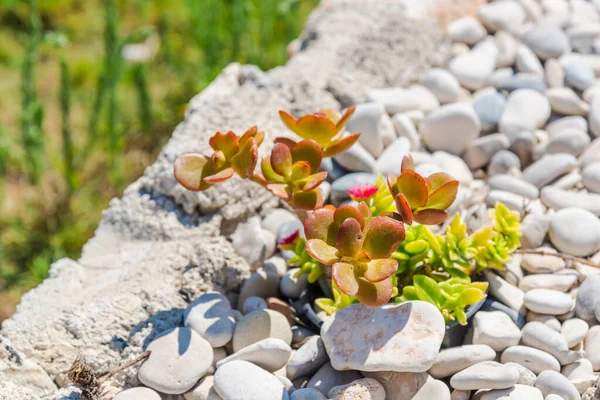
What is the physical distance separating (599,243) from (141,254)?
3.83 feet

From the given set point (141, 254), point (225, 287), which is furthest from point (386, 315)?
point (141, 254)

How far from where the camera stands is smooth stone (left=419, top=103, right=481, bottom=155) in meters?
2.02

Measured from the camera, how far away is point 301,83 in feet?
6.95

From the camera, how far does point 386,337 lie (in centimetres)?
135

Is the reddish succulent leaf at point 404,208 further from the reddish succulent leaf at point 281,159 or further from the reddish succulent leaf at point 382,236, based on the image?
the reddish succulent leaf at point 281,159

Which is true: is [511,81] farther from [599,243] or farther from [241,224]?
[241,224]

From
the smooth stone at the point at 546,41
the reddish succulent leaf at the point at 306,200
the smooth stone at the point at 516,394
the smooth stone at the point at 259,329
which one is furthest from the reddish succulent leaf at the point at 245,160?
the smooth stone at the point at 546,41

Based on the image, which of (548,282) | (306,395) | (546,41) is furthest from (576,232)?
(546,41)

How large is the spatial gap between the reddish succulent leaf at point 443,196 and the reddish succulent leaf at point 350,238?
202 mm

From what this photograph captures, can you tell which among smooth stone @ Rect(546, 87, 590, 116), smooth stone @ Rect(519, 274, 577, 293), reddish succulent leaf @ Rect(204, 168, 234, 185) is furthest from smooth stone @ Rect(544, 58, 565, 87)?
reddish succulent leaf @ Rect(204, 168, 234, 185)

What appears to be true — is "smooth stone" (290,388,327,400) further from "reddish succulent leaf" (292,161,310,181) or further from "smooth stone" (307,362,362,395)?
"reddish succulent leaf" (292,161,310,181)

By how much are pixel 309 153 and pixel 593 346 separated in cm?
76

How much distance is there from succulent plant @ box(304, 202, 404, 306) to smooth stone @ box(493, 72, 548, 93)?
1170mm

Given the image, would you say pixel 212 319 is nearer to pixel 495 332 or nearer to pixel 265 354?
pixel 265 354
